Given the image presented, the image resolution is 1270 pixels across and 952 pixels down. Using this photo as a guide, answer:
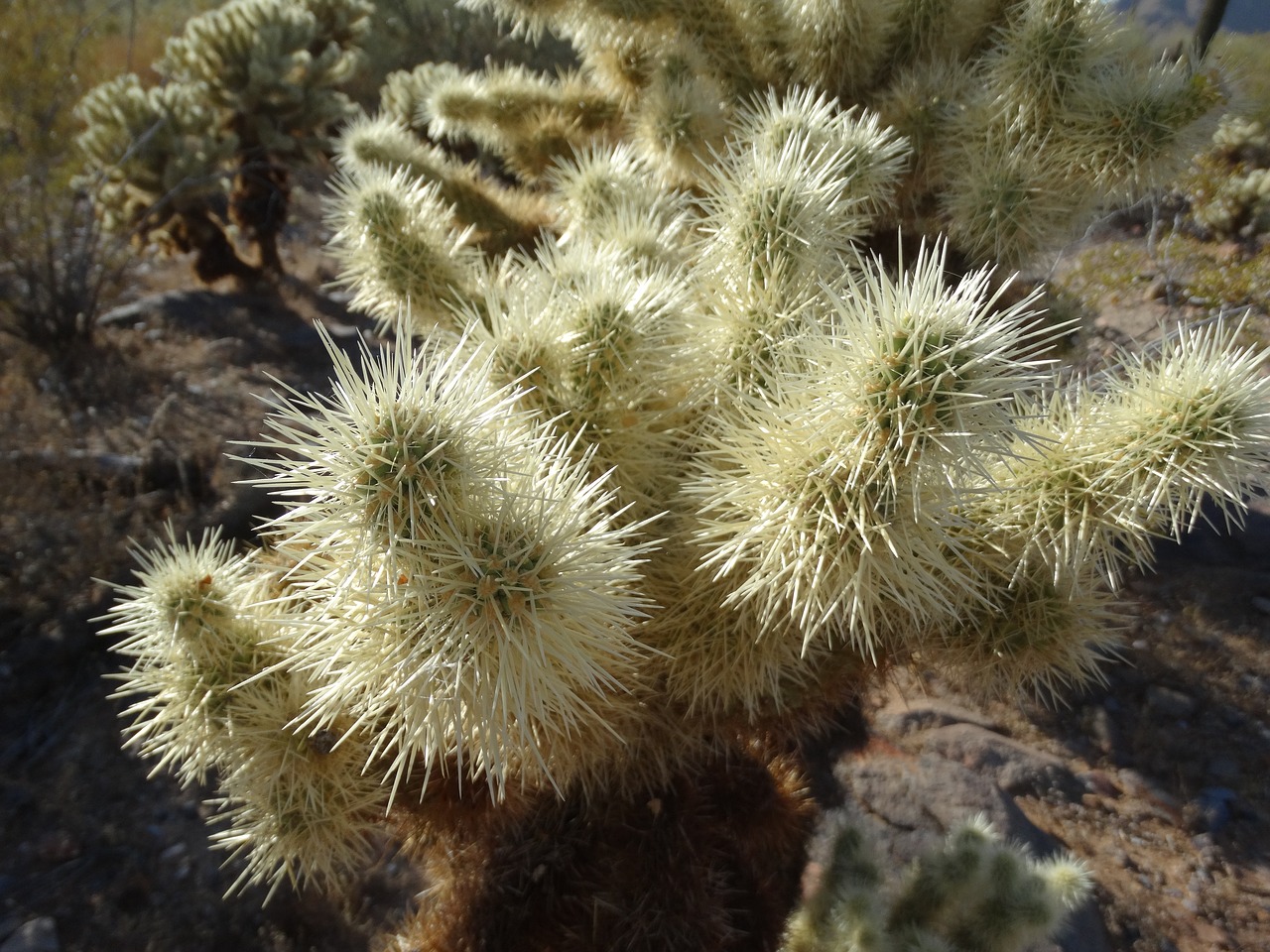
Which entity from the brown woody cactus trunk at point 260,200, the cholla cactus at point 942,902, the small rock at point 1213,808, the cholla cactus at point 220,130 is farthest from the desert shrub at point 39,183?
the small rock at point 1213,808

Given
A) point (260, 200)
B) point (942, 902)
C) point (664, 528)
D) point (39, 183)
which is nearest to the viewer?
point (664, 528)

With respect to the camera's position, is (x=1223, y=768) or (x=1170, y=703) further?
(x=1170, y=703)

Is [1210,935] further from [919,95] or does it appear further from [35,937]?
[35,937]

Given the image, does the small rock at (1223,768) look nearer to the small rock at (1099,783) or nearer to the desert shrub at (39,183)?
the small rock at (1099,783)

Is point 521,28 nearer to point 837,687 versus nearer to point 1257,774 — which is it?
point 837,687

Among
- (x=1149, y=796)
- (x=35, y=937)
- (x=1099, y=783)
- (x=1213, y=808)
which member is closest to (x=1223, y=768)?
(x=1213, y=808)

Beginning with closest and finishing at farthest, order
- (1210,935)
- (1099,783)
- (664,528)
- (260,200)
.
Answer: (664,528)
(1210,935)
(1099,783)
(260,200)

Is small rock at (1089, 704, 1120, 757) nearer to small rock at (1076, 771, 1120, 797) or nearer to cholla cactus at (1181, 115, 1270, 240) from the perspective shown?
small rock at (1076, 771, 1120, 797)

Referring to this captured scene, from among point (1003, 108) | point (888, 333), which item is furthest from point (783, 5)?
point (888, 333)

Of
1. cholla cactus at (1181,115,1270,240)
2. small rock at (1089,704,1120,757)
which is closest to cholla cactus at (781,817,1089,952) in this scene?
small rock at (1089,704,1120,757)
